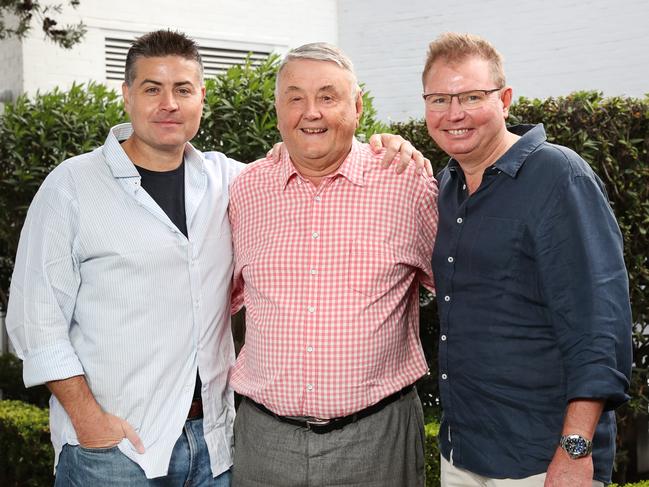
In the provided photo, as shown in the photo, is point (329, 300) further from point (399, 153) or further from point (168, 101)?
point (168, 101)

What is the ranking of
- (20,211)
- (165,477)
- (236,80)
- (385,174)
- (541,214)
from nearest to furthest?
(541,214) → (165,477) → (385,174) → (236,80) → (20,211)

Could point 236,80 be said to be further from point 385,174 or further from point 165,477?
point 165,477

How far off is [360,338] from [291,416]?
364 mm

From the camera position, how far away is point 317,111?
322 cm

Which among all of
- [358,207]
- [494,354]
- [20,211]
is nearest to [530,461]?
[494,354]

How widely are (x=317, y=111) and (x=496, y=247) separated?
2.85 ft

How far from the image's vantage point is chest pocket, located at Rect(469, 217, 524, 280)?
8.96 feet

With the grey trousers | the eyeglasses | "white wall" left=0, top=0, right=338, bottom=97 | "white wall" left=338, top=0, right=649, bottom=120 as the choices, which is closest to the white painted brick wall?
"white wall" left=0, top=0, right=338, bottom=97

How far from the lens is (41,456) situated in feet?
19.0

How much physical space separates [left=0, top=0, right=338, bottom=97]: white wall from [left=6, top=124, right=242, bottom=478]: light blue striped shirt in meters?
5.68

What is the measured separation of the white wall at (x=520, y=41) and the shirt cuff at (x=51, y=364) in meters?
7.21

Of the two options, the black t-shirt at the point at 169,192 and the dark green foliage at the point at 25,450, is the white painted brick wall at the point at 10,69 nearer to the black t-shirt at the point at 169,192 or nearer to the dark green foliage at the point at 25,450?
the dark green foliage at the point at 25,450

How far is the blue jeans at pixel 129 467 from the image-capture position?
9.98 feet

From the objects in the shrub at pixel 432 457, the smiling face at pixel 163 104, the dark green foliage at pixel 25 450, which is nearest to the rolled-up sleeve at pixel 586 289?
the smiling face at pixel 163 104
